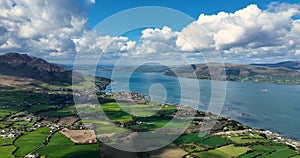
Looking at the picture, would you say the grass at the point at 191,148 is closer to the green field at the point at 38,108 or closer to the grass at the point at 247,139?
the grass at the point at 247,139

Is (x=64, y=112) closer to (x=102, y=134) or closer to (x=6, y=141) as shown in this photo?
(x=6, y=141)

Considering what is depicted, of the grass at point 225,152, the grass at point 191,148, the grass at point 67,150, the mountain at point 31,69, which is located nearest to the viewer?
the grass at point 67,150

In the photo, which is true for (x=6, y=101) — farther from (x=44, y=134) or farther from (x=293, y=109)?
(x=293, y=109)

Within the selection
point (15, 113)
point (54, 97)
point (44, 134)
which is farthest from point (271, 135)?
point (54, 97)

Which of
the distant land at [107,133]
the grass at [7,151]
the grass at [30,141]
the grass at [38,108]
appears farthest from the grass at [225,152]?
the grass at [38,108]

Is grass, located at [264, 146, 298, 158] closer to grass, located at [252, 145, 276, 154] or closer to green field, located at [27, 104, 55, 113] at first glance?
grass, located at [252, 145, 276, 154]
